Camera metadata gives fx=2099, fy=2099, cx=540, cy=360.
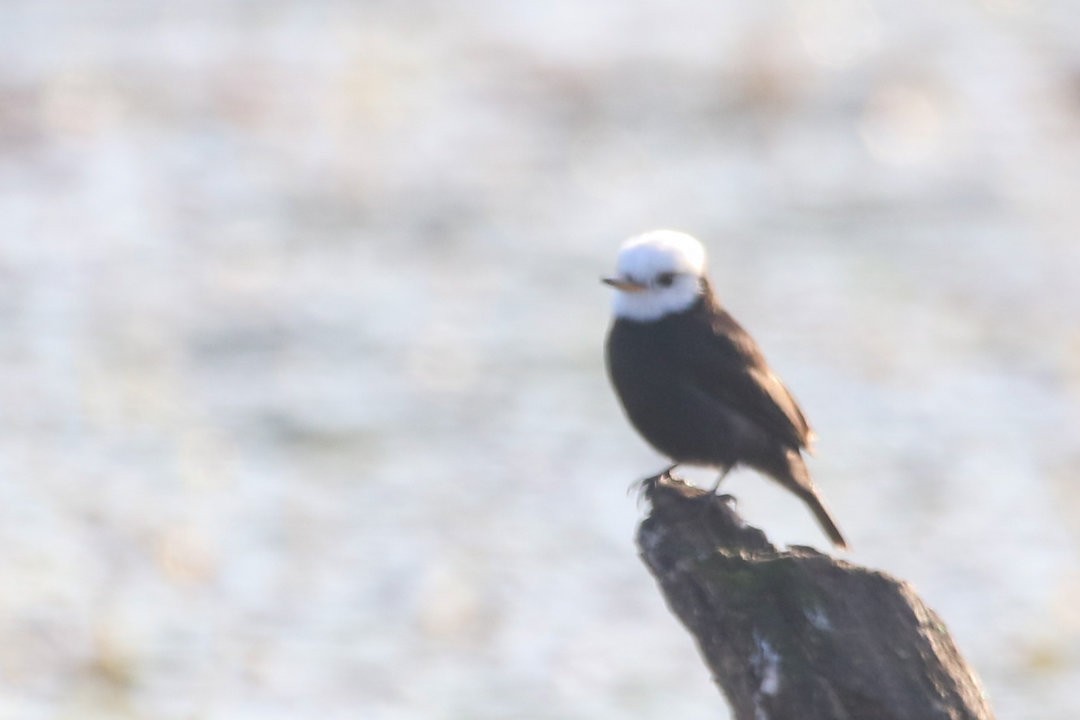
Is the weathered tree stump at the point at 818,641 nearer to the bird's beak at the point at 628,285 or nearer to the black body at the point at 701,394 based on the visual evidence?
the black body at the point at 701,394

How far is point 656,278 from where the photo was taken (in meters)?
6.82

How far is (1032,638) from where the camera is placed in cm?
1055

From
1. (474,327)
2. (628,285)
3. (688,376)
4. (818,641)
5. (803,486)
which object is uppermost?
(474,327)

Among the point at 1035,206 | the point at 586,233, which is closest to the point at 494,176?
the point at 586,233

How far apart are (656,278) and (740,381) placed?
1.42ft

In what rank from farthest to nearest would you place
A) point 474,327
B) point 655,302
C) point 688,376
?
point 474,327
point 655,302
point 688,376

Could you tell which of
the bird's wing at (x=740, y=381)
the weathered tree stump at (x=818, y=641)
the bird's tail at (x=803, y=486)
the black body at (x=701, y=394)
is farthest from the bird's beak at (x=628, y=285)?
the weathered tree stump at (x=818, y=641)

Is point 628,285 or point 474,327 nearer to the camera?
point 628,285

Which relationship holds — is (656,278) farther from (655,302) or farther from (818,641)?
(818,641)

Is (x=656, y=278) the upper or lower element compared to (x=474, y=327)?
lower

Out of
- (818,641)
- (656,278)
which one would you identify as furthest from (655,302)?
(818,641)

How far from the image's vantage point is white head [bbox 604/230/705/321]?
6793 millimetres

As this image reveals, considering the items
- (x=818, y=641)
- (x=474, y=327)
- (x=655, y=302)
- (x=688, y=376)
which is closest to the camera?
(x=818, y=641)

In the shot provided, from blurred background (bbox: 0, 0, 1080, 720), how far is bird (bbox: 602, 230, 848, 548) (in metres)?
3.33
